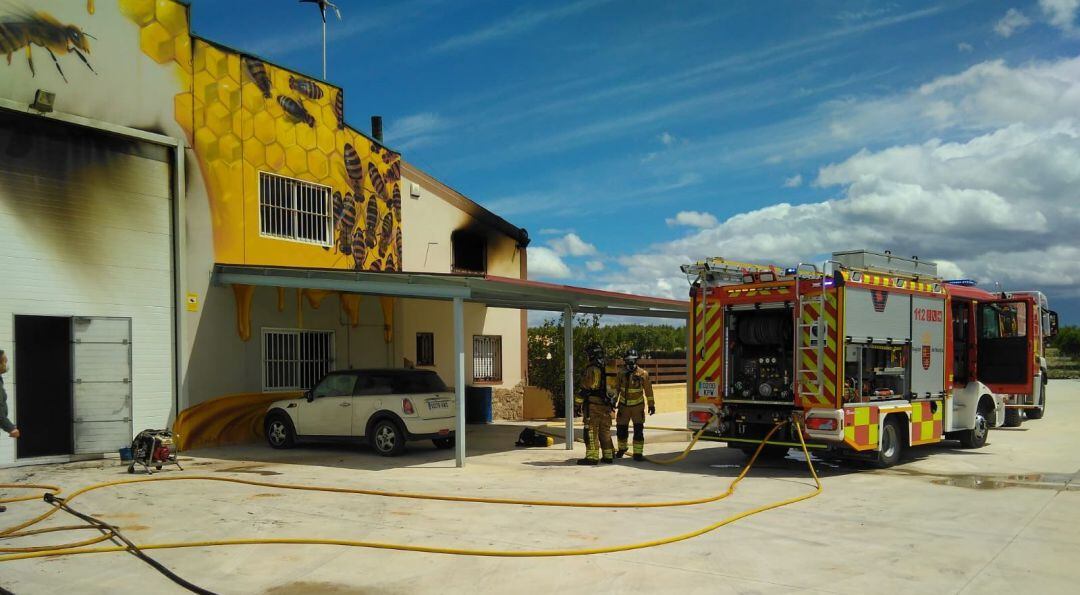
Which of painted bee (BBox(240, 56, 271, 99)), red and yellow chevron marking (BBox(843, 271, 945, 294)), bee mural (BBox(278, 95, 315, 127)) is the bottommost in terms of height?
red and yellow chevron marking (BBox(843, 271, 945, 294))

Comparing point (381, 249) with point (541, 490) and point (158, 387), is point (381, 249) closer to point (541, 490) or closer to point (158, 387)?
point (158, 387)

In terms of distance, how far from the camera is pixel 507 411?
21.5 m

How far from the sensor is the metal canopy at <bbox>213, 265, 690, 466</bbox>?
464 inches

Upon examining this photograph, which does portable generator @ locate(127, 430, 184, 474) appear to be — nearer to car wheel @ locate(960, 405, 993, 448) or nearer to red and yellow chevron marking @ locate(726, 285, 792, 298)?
red and yellow chevron marking @ locate(726, 285, 792, 298)

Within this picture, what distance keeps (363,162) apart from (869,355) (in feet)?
36.5

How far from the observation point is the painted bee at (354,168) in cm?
1781

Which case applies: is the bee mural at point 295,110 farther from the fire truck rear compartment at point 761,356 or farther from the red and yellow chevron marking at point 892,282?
the red and yellow chevron marking at point 892,282

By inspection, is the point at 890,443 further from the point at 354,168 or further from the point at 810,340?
the point at 354,168

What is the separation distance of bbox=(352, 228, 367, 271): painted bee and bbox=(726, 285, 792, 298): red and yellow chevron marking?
8.53 meters

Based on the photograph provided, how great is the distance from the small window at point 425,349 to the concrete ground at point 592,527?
6.33 metres

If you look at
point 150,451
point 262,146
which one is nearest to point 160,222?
point 262,146

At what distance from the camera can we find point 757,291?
1216 cm

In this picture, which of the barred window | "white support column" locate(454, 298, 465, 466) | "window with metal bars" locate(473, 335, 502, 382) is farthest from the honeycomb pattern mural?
"white support column" locate(454, 298, 465, 466)

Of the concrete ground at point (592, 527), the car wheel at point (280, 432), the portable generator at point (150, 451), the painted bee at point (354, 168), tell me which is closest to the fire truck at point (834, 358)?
the concrete ground at point (592, 527)
